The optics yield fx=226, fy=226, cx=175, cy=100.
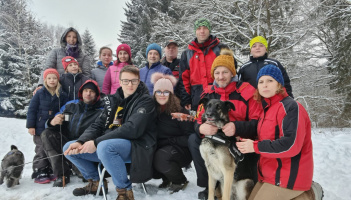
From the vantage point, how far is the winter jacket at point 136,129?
306 cm

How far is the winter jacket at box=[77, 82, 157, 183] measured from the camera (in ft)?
10.0

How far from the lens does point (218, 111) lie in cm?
288

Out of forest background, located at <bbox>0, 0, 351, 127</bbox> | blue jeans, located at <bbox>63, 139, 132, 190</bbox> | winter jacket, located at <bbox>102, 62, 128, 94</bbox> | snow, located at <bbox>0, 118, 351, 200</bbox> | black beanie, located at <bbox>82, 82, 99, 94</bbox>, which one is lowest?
snow, located at <bbox>0, 118, 351, 200</bbox>

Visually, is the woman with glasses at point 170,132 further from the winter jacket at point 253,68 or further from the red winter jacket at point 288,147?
the red winter jacket at point 288,147

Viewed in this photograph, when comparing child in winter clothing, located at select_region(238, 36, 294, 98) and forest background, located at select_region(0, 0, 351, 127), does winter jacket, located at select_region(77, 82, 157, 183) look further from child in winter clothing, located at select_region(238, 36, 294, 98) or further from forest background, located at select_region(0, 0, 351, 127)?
forest background, located at select_region(0, 0, 351, 127)

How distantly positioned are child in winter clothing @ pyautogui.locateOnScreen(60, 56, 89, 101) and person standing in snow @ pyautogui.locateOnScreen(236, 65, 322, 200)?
3593 millimetres

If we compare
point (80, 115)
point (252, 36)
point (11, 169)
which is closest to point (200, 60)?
point (80, 115)

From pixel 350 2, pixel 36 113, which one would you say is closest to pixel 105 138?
pixel 36 113

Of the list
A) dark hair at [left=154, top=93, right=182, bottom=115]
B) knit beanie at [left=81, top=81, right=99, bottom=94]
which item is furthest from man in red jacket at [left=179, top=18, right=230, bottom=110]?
knit beanie at [left=81, top=81, right=99, bottom=94]

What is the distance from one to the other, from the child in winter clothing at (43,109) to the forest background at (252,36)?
7.90 metres

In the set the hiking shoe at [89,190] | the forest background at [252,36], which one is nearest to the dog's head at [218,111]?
the hiking shoe at [89,190]

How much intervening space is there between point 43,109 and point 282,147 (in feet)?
13.6

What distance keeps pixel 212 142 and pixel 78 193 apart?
2.12 metres

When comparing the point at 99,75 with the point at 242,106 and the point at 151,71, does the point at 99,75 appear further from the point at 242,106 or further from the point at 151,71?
the point at 242,106
